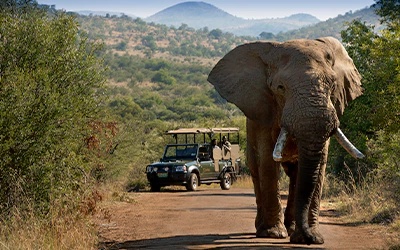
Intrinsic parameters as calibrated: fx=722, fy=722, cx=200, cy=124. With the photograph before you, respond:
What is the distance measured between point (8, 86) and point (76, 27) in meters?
3.77

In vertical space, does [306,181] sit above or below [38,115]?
below

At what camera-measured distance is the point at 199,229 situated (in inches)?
461

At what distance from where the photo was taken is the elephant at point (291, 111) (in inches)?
338

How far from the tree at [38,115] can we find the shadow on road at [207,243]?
115cm

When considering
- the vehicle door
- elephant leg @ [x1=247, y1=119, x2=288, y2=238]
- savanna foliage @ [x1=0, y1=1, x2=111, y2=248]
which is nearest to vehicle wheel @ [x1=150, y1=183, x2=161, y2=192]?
the vehicle door

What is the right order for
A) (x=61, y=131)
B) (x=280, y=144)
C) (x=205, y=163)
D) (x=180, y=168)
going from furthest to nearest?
(x=205, y=163) < (x=180, y=168) < (x=61, y=131) < (x=280, y=144)

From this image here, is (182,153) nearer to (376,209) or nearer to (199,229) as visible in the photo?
(376,209)

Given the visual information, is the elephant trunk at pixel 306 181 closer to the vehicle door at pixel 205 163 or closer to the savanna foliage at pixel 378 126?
the savanna foliage at pixel 378 126

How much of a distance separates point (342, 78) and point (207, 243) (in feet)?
9.86

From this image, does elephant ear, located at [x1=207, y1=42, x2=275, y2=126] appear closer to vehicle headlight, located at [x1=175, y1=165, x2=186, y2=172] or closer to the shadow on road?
the shadow on road

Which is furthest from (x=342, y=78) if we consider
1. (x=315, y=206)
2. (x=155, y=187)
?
(x=155, y=187)

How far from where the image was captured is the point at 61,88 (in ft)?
41.0

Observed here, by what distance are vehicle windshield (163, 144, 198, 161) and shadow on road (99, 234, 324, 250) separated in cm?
1348

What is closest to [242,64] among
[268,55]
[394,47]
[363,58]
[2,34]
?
[268,55]
